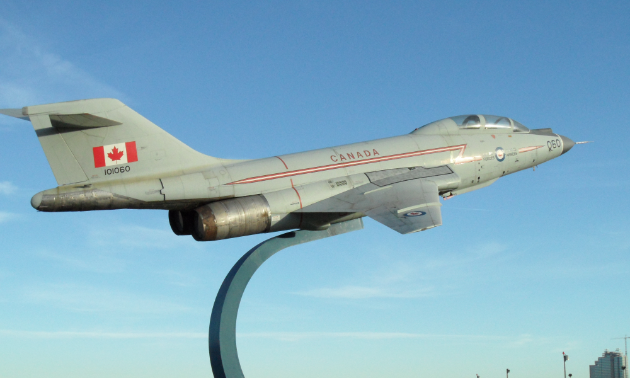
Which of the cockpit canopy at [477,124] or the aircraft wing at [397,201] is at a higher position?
the cockpit canopy at [477,124]

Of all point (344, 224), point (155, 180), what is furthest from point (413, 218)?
point (155, 180)

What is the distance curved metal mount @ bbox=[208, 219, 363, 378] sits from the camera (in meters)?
13.0

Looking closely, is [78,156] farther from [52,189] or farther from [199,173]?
[199,173]

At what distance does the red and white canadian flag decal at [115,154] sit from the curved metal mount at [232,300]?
3320 millimetres

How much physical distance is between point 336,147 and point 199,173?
3.71 m

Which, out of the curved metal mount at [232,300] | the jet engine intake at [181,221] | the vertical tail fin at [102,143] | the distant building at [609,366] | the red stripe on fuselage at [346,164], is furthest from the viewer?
the distant building at [609,366]

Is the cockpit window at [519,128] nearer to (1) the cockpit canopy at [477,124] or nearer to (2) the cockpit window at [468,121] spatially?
(1) the cockpit canopy at [477,124]

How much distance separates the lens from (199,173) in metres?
13.0

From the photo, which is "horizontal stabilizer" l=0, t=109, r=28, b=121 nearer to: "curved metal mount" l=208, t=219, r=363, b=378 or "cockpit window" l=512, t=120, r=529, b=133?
"curved metal mount" l=208, t=219, r=363, b=378

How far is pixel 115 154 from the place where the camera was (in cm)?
1250

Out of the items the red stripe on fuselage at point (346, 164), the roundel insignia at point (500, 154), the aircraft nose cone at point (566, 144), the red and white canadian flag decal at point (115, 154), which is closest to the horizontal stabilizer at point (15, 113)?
the red and white canadian flag decal at point (115, 154)

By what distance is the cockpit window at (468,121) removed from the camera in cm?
1731

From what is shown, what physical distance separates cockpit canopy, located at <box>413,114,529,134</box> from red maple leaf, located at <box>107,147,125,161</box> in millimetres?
8087

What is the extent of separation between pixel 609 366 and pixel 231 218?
131 metres
